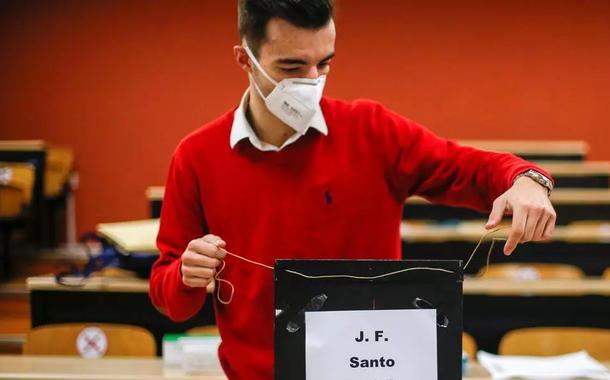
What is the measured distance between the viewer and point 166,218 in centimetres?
115

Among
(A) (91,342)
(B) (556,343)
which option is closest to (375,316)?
(B) (556,343)

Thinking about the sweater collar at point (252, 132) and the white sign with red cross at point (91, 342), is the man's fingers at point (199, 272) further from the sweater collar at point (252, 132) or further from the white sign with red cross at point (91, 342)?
the white sign with red cross at point (91, 342)

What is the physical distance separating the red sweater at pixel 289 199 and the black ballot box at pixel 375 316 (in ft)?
0.67

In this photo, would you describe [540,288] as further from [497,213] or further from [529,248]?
[497,213]

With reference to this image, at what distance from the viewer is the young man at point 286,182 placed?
3.52ft

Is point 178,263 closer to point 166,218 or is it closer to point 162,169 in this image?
point 166,218

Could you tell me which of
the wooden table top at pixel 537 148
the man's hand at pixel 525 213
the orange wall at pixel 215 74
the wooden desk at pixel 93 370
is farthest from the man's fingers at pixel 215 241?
the orange wall at pixel 215 74

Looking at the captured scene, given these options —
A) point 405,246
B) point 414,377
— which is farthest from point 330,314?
A: point 405,246

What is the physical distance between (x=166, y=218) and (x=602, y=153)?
20.4 feet

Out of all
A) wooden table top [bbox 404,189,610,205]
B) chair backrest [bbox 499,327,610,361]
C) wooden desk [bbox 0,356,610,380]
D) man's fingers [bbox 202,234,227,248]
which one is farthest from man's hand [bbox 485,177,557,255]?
wooden table top [bbox 404,189,610,205]

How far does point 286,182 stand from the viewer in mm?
1126

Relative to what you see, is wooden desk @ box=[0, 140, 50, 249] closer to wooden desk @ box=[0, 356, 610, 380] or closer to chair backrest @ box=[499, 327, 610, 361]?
wooden desk @ box=[0, 356, 610, 380]

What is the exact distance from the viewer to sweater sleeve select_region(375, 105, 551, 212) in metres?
1.04

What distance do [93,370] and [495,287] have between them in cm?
142
